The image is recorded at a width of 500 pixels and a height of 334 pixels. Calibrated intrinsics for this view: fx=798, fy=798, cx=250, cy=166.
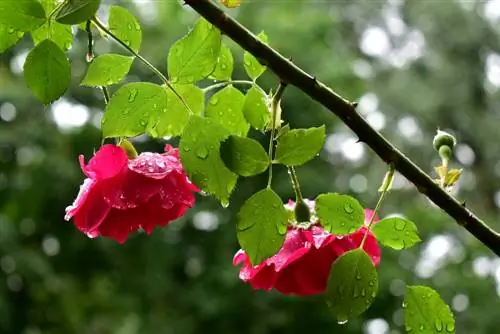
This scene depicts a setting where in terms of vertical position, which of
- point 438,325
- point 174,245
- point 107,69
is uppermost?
point 107,69

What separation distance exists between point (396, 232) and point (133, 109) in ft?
0.52

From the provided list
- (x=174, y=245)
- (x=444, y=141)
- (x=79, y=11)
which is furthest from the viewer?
(x=174, y=245)

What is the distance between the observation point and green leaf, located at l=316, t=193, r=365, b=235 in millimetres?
426

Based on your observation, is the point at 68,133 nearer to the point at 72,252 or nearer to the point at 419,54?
the point at 72,252

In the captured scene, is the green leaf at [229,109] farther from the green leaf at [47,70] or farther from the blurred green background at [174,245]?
the blurred green background at [174,245]

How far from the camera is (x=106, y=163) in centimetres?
44

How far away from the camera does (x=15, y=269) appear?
9.72ft

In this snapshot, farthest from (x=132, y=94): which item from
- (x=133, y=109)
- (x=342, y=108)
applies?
(x=342, y=108)

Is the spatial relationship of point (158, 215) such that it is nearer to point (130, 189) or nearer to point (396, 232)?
point (130, 189)

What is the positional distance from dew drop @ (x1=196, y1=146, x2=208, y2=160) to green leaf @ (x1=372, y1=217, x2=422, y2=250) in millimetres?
107

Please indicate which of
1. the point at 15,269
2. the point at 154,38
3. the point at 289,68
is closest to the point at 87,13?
the point at 289,68

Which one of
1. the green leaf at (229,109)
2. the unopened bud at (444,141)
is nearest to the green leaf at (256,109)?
the green leaf at (229,109)

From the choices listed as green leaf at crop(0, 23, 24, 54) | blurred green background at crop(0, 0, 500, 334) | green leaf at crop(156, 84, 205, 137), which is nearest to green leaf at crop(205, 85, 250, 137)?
green leaf at crop(156, 84, 205, 137)

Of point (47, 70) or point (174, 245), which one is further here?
point (174, 245)
